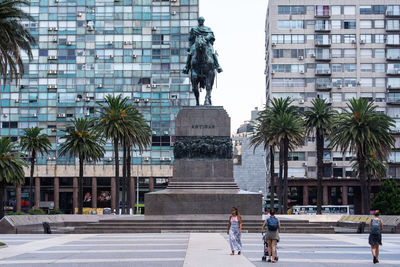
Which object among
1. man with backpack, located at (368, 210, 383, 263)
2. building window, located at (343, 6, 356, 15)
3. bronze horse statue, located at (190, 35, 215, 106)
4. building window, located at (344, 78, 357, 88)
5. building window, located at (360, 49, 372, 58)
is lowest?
man with backpack, located at (368, 210, 383, 263)

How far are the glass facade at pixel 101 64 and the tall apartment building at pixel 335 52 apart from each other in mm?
14507

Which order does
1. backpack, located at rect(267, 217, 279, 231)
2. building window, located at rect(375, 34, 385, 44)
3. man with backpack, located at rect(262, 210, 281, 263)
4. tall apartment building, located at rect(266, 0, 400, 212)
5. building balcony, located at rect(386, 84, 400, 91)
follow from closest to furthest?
1. man with backpack, located at rect(262, 210, 281, 263)
2. backpack, located at rect(267, 217, 279, 231)
3. building balcony, located at rect(386, 84, 400, 91)
4. tall apartment building, located at rect(266, 0, 400, 212)
5. building window, located at rect(375, 34, 385, 44)

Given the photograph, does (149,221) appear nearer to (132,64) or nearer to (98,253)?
(98,253)

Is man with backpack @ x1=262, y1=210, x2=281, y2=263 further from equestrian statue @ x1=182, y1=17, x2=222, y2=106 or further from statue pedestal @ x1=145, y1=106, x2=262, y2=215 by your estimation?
equestrian statue @ x1=182, y1=17, x2=222, y2=106

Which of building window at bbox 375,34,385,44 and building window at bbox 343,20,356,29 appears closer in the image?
building window at bbox 375,34,385,44

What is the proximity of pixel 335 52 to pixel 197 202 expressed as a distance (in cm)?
7249

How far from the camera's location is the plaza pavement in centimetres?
1866

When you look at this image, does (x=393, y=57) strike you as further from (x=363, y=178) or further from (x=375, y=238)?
(x=375, y=238)

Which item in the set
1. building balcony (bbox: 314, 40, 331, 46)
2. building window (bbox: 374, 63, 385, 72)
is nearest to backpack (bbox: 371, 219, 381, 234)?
building balcony (bbox: 314, 40, 331, 46)

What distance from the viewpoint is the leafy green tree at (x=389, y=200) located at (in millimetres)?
81000

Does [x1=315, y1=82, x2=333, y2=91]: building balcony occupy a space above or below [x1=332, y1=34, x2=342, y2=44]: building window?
below

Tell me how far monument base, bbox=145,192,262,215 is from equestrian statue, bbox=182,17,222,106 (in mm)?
6539

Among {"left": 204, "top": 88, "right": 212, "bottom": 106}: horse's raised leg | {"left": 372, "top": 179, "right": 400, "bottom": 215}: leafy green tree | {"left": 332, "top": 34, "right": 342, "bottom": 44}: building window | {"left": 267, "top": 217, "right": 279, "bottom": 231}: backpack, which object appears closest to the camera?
{"left": 267, "top": 217, "right": 279, "bottom": 231}: backpack

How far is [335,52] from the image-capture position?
341ft
